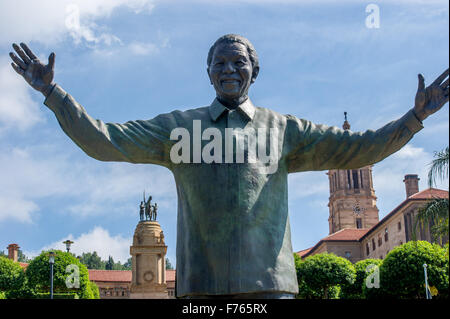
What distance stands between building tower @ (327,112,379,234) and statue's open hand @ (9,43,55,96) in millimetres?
114848

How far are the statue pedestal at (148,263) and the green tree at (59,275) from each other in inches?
356

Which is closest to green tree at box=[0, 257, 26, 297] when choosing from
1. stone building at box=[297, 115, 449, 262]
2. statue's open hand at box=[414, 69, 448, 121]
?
stone building at box=[297, 115, 449, 262]

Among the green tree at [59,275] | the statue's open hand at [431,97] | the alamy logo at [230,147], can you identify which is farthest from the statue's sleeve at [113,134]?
the green tree at [59,275]

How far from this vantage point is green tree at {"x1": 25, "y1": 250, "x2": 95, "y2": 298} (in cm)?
6206

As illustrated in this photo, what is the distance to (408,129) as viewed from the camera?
13.1ft

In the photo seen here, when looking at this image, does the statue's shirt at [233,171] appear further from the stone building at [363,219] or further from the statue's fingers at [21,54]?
the stone building at [363,219]

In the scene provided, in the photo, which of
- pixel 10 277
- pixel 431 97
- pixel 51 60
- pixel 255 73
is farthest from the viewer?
pixel 10 277

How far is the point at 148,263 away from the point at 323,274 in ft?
55.9

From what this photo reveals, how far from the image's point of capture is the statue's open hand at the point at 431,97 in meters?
3.85

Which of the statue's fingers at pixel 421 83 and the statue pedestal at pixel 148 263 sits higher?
the statue pedestal at pixel 148 263

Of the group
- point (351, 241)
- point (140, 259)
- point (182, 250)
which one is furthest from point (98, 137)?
point (351, 241)

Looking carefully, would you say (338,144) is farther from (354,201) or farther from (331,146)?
(354,201)

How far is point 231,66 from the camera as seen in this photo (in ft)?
13.1

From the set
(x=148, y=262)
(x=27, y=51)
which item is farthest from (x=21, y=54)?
(x=148, y=262)
